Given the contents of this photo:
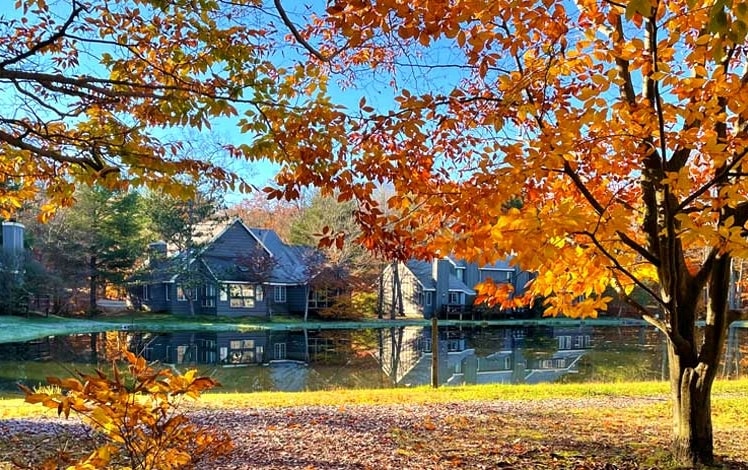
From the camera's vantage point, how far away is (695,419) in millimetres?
3855

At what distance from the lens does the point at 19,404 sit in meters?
7.39

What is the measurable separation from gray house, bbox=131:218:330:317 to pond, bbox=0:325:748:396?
5.12 meters

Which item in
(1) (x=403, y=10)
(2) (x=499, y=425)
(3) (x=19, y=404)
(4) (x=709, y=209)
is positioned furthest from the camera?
(3) (x=19, y=404)

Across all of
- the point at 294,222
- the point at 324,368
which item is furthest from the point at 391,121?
the point at 294,222

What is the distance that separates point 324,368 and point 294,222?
2012cm

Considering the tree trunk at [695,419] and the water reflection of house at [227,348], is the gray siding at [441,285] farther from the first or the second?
the tree trunk at [695,419]

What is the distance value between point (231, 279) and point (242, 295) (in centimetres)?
124

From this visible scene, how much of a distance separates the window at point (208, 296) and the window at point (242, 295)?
2.72 ft

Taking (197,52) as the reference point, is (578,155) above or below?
below

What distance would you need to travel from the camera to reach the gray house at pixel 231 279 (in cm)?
2738

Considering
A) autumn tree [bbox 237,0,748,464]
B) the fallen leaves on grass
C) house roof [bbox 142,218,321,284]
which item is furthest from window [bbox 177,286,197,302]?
autumn tree [bbox 237,0,748,464]

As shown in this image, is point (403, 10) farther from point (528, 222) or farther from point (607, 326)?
point (607, 326)

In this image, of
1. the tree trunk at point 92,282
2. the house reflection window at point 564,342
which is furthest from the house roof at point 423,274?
the tree trunk at point 92,282

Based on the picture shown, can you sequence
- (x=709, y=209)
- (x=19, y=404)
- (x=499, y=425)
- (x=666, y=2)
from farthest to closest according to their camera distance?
→ (x=19, y=404) → (x=499, y=425) → (x=666, y=2) → (x=709, y=209)
